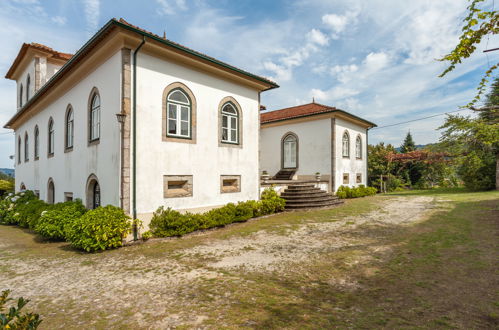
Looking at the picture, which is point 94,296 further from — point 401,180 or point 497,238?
point 401,180

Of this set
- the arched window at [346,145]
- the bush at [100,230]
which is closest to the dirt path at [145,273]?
the bush at [100,230]

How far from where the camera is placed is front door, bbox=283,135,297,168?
18.6 meters

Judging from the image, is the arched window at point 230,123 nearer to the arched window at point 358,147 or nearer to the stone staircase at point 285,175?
the stone staircase at point 285,175

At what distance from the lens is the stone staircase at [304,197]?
12.7 metres

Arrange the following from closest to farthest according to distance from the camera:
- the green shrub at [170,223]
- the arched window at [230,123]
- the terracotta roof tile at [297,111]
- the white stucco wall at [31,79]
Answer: the green shrub at [170,223], the arched window at [230,123], the white stucco wall at [31,79], the terracotta roof tile at [297,111]

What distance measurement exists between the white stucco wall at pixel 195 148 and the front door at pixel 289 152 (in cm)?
747

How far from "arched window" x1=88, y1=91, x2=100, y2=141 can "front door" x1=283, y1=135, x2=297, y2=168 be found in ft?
41.7

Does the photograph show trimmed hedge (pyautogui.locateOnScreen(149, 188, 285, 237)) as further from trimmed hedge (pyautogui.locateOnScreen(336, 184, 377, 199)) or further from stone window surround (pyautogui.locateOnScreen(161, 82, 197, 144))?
trimmed hedge (pyautogui.locateOnScreen(336, 184, 377, 199))

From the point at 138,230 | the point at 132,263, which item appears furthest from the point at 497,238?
the point at 138,230

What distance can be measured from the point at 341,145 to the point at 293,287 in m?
14.8

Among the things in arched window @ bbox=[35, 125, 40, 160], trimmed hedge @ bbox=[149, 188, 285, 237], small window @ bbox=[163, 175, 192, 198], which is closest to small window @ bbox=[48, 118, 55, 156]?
arched window @ bbox=[35, 125, 40, 160]

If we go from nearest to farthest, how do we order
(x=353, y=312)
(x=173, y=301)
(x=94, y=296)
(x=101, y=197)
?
(x=353, y=312) < (x=173, y=301) < (x=94, y=296) < (x=101, y=197)

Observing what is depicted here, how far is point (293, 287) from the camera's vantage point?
4324mm

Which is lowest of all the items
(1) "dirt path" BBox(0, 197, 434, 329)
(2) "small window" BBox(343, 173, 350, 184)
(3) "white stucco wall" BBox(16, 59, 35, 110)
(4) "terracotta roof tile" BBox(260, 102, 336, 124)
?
(1) "dirt path" BBox(0, 197, 434, 329)
